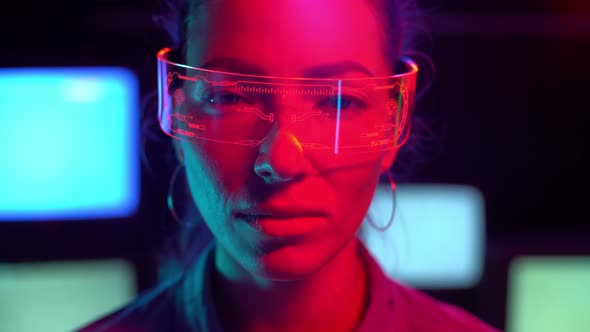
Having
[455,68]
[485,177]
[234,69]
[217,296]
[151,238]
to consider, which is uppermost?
[234,69]

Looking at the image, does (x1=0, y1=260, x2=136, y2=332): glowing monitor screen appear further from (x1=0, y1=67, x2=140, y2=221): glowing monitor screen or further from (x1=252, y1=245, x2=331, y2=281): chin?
(x1=252, y1=245, x2=331, y2=281): chin

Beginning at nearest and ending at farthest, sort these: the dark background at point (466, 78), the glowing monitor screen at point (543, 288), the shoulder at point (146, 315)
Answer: the shoulder at point (146, 315)
the glowing monitor screen at point (543, 288)
the dark background at point (466, 78)

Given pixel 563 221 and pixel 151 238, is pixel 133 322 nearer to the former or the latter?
pixel 151 238

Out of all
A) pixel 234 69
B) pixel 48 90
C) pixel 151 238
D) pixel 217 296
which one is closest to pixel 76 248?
pixel 151 238

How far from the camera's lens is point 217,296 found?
1.05 metres

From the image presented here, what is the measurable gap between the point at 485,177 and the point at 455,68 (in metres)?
0.43

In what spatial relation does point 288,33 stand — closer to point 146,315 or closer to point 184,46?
point 184,46

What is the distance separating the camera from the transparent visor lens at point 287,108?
819 mm

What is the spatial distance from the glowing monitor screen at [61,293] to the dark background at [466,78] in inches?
8.3

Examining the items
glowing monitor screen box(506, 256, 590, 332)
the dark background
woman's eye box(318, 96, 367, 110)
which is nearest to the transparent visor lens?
woman's eye box(318, 96, 367, 110)

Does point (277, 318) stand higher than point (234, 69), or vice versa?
point (234, 69)

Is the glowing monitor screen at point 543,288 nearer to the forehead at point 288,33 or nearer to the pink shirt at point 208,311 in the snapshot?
the pink shirt at point 208,311

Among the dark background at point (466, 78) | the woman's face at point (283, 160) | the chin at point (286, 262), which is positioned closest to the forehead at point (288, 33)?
the woman's face at point (283, 160)

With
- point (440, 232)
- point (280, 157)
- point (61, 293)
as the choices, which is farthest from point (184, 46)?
point (440, 232)
